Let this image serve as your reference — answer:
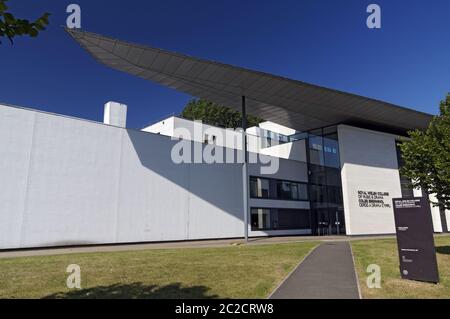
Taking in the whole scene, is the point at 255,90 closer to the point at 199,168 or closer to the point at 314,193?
the point at 199,168

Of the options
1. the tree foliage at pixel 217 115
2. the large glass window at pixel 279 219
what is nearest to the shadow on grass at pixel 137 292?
the large glass window at pixel 279 219

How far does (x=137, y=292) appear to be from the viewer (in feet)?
25.2

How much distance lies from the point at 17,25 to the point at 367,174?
111ft

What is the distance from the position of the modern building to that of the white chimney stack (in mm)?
84

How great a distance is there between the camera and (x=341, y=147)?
3253 cm

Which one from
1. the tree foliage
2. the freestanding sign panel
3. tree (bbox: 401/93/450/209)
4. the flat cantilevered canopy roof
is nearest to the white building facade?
the flat cantilevered canopy roof

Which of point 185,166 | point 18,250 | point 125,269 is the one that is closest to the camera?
point 125,269

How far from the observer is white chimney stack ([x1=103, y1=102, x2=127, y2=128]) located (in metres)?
28.2

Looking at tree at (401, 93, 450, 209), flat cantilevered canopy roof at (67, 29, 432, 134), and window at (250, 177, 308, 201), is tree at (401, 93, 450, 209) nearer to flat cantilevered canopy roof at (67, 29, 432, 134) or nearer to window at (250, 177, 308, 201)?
flat cantilevered canopy roof at (67, 29, 432, 134)

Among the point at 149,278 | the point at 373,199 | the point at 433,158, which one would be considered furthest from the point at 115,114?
the point at 373,199

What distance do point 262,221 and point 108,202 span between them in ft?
47.3

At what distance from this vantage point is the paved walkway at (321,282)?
736cm

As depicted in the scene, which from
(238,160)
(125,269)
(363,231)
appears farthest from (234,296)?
(363,231)
